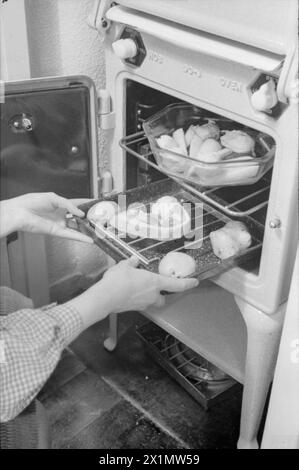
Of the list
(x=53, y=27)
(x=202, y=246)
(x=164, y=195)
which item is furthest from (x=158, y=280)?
(x=53, y=27)

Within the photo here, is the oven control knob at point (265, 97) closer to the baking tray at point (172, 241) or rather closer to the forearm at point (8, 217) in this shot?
the baking tray at point (172, 241)

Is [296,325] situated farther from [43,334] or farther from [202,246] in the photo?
[43,334]

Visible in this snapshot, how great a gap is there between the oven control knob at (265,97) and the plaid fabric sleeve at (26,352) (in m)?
0.51

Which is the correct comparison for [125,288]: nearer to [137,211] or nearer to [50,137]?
[137,211]

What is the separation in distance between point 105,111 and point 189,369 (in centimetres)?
76

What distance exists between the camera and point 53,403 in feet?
5.15

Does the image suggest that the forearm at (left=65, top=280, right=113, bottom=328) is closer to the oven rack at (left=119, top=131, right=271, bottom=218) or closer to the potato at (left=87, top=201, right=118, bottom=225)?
the potato at (left=87, top=201, right=118, bottom=225)

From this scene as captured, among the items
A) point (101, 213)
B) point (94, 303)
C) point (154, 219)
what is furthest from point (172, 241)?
point (94, 303)

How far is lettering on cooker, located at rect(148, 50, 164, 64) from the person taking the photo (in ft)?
3.80

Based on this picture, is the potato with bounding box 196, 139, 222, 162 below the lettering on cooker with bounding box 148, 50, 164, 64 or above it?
below

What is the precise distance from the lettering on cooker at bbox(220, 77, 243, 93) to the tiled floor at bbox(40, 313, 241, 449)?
0.90 metres

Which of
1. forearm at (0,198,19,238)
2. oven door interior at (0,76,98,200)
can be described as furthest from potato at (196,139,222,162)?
forearm at (0,198,19,238)

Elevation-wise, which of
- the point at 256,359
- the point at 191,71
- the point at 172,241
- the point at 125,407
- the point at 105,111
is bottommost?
the point at 125,407

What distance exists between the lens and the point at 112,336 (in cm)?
172
